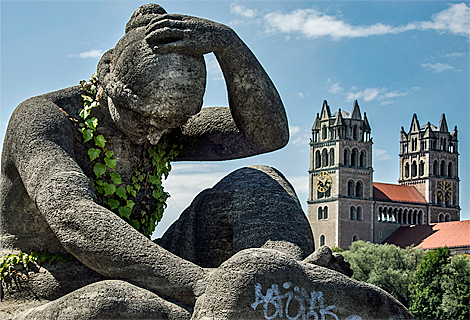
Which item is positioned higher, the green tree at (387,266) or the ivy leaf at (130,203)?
the ivy leaf at (130,203)

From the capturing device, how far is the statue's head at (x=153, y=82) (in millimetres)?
3602

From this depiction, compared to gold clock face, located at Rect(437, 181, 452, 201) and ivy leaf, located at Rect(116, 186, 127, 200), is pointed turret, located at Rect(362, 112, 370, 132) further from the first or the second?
ivy leaf, located at Rect(116, 186, 127, 200)

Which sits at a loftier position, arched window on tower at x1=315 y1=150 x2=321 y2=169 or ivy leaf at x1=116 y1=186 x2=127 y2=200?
arched window on tower at x1=315 y1=150 x2=321 y2=169

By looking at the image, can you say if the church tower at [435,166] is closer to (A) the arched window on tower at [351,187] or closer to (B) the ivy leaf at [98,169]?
(A) the arched window on tower at [351,187]

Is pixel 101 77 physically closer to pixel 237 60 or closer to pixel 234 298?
pixel 237 60

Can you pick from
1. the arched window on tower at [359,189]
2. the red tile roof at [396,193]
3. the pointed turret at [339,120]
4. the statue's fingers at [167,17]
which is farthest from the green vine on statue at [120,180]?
the red tile roof at [396,193]

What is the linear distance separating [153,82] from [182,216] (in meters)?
0.93

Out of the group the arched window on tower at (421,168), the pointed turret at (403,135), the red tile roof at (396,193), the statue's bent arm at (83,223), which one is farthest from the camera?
the pointed turret at (403,135)

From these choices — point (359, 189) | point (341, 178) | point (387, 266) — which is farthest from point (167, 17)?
point (359, 189)

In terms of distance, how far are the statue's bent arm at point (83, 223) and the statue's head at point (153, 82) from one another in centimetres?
39

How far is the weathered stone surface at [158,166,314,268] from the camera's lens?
3.61 meters

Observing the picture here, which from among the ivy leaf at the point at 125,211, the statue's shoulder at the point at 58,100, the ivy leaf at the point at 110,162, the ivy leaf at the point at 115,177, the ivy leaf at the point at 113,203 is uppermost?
the statue's shoulder at the point at 58,100

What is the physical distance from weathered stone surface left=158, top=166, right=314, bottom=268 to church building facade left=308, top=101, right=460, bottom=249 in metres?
93.5

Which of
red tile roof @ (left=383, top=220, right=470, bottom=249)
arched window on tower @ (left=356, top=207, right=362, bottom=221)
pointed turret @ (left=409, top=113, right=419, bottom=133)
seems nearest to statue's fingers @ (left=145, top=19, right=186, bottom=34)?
red tile roof @ (left=383, top=220, right=470, bottom=249)
